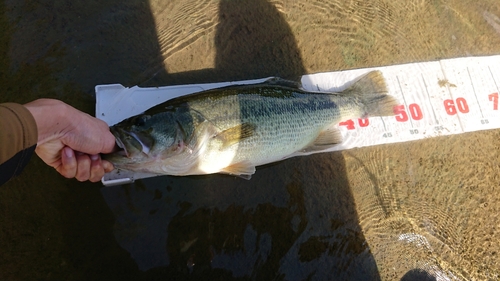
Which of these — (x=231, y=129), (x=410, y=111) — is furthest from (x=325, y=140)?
(x=410, y=111)

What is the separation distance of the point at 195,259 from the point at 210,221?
36cm

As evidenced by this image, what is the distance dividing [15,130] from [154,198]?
4.79 ft

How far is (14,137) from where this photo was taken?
161 cm

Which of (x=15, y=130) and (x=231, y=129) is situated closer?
(x=15, y=130)

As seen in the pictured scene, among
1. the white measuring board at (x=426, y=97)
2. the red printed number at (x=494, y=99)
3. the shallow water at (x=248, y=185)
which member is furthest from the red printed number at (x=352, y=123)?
the red printed number at (x=494, y=99)

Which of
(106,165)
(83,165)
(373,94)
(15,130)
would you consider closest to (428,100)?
(373,94)

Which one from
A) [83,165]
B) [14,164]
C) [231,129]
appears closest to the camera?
[14,164]

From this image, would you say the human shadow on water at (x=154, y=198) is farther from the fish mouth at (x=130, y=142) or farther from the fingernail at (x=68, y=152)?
the fingernail at (x=68, y=152)

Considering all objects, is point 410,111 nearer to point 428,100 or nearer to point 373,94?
point 428,100

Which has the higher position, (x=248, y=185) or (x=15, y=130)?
(x=15, y=130)

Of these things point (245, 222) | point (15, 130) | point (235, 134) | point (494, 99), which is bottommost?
point (245, 222)

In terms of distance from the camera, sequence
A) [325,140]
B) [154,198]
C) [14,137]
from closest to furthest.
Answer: [14,137]
[154,198]
[325,140]

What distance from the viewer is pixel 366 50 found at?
3.50 metres

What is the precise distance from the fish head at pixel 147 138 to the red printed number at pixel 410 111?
7.47 feet
